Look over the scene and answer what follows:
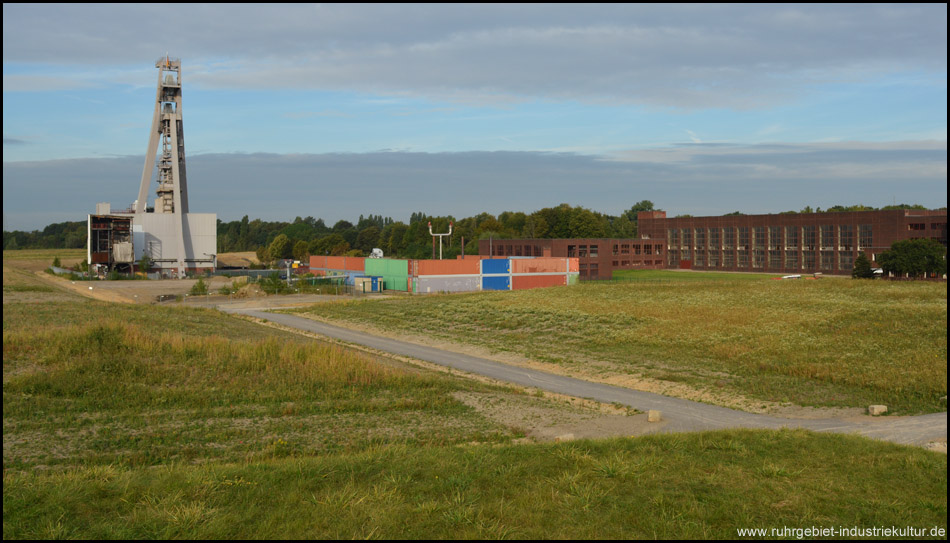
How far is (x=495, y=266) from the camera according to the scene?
263ft

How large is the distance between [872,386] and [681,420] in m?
8.59

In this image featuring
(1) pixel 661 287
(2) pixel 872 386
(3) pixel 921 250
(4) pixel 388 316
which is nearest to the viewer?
(2) pixel 872 386

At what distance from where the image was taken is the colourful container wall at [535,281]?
267 feet

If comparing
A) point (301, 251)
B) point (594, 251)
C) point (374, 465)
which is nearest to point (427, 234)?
point (301, 251)

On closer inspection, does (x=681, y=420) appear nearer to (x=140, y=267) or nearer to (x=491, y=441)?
(x=491, y=441)

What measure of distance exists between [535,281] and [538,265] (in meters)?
2.07

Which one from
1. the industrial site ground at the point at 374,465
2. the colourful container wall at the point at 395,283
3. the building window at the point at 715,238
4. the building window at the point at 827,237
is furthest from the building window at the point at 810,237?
the industrial site ground at the point at 374,465

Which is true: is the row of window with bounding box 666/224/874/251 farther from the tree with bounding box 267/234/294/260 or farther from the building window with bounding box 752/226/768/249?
the tree with bounding box 267/234/294/260

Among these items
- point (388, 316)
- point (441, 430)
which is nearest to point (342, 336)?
point (388, 316)

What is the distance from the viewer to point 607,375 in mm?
26844

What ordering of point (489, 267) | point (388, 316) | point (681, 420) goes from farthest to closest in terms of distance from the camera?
point (489, 267) → point (388, 316) → point (681, 420)

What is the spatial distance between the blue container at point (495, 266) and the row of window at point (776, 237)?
210ft

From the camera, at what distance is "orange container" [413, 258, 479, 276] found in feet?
246

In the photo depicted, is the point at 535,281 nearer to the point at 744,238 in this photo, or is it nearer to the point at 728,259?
the point at 744,238
